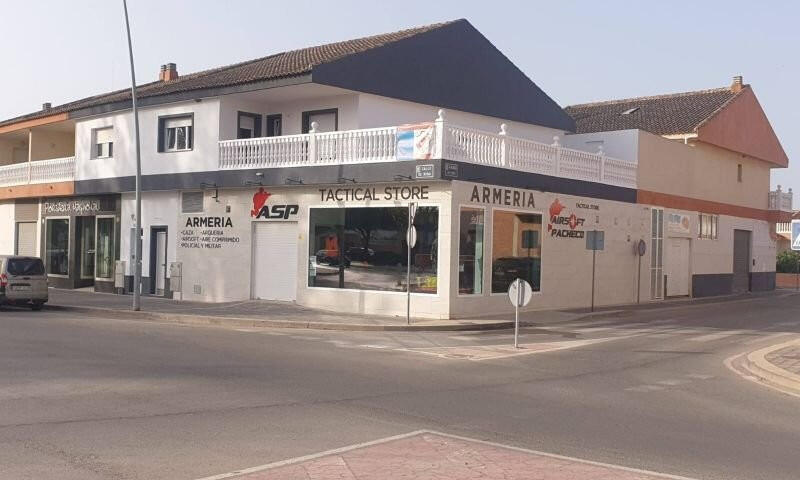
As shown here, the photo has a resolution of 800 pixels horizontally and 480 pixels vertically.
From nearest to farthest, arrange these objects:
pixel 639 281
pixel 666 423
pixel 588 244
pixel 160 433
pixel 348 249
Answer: pixel 160 433 → pixel 666 423 → pixel 348 249 → pixel 588 244 → pixel 639 281

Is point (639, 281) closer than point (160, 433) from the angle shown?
No

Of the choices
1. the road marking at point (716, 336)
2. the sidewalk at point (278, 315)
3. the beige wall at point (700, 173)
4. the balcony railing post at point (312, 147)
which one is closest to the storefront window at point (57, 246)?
the sidewalk at point (278, 315)

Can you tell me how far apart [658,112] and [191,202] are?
901 inches

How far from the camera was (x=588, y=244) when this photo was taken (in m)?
25.0

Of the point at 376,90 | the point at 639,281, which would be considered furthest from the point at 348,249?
the point at 639,281

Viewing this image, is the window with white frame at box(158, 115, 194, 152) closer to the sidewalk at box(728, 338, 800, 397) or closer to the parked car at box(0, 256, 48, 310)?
the parked car at box(0, 256, 48, 310)

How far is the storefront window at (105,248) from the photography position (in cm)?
3056

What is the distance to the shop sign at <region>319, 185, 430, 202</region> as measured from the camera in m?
21.9

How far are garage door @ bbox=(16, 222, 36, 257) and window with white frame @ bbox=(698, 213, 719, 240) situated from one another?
1157 inches

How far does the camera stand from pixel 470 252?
22016 mm

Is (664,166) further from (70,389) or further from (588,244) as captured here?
(70,389)

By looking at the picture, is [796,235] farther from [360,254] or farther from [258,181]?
[258,181]

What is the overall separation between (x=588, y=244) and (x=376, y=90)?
8314 mm

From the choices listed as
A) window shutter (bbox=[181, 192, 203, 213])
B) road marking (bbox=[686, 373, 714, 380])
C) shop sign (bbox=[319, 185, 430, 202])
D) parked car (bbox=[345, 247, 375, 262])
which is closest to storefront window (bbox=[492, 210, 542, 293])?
shop sign (bbox=[319, 185, 430, 202])
